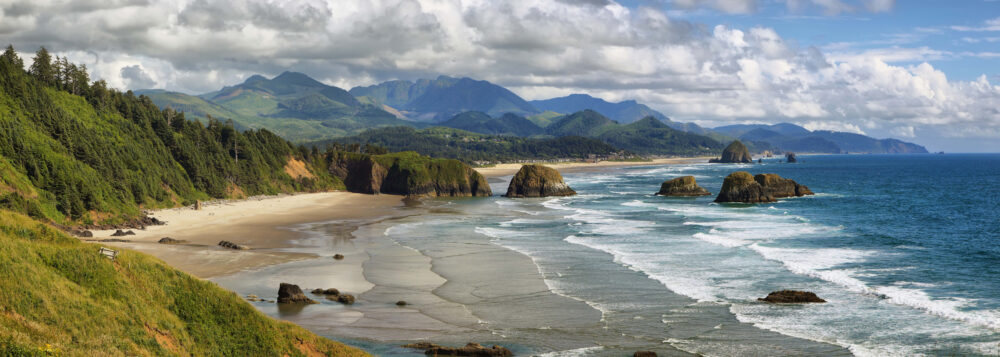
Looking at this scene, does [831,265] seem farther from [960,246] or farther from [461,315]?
[461,315]

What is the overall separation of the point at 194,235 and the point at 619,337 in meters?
45.3

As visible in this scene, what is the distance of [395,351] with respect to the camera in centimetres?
2527

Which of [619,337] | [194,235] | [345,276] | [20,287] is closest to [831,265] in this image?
[619,337]

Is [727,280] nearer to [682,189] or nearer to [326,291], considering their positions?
[326,291]

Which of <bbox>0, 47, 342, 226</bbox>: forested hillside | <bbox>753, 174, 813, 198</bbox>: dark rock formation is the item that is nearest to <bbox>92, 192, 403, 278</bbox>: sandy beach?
<bbox>0, 47, 342, 226</bbox>: forested hillside

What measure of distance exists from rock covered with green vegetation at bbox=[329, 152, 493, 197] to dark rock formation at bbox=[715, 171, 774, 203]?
4247cm

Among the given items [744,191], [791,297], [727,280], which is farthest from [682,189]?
[791,297]

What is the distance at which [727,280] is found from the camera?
39656 millimetres

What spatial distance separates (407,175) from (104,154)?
55.6 meters

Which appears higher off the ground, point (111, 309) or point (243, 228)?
point (111, 309)

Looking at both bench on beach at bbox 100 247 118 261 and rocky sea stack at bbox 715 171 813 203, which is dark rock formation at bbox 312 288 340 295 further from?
rocky sea stack at bbox 715 171 813 203

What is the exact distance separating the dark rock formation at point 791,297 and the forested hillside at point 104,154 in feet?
178

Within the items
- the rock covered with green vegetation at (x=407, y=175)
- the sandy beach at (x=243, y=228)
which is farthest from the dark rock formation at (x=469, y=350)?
the rock covered with green vegetation at (x=407, y=175)

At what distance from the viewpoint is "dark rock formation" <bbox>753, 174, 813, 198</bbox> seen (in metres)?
98.0
